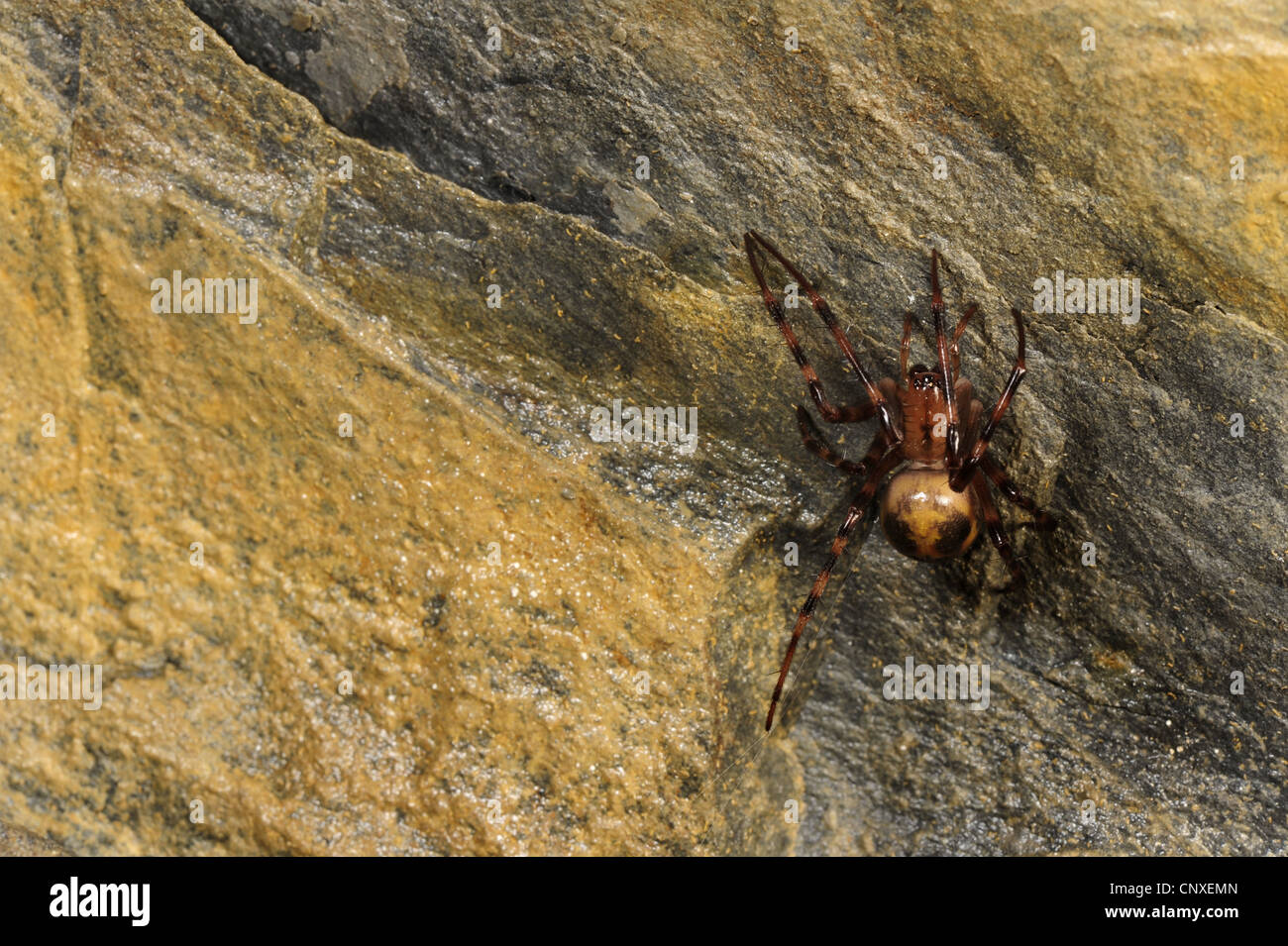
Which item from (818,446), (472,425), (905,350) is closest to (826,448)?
(818,446)

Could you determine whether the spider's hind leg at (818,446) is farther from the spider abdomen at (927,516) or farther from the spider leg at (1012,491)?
the spider leg at (1012,491)

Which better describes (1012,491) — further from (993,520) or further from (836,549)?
(836,549)

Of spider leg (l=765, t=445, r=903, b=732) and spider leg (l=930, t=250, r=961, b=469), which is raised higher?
spider leg (l=930, t=250, r=961, b=469)

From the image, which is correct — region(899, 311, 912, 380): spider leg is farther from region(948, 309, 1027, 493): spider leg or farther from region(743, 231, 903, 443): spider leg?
region(948, 309, 1027, 493): spider leg

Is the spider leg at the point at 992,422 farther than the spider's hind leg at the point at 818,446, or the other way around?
the spider's hind leg at the point at 818,446

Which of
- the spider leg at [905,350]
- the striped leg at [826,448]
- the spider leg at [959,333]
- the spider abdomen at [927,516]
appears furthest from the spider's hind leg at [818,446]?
the spider leg at [959,333]

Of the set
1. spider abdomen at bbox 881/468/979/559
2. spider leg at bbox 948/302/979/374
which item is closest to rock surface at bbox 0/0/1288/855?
spider leg at bbox 948/302/979/374

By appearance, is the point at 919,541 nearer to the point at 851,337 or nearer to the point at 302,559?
the point at 851,337
